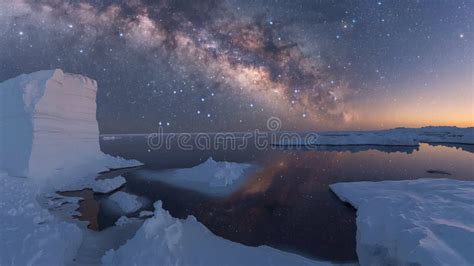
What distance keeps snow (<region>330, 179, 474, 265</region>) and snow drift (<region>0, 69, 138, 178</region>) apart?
14065 mm

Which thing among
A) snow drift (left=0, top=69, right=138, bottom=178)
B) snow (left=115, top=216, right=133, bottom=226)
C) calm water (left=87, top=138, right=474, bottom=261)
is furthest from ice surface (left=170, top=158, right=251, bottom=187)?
snow drift (left=0, top=69, right=138, bottom=178)

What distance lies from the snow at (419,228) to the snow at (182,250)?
1335mm

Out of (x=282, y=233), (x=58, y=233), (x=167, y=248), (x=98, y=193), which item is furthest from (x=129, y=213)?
(x=282, y=233)

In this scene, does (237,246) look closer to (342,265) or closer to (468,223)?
(342,265)

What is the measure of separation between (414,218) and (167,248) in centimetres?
519

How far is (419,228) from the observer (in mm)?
4586

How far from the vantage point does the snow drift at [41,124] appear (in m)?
12.1

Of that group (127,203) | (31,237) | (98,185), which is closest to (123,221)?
(127,203)

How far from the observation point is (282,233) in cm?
712

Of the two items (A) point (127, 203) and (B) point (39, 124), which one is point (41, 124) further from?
(A) point (127, 203)

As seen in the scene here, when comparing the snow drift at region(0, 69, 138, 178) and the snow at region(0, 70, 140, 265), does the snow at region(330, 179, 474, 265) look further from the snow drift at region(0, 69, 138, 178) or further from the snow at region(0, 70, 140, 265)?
the snow drift at region(0, 69, 138, 178)

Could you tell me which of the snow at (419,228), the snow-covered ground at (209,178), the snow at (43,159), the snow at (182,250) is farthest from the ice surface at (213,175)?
the snow at (419,228)

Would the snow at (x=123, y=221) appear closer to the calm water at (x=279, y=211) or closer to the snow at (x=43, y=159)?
the calm water at (x=279, y=211)

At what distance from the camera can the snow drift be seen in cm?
1214
